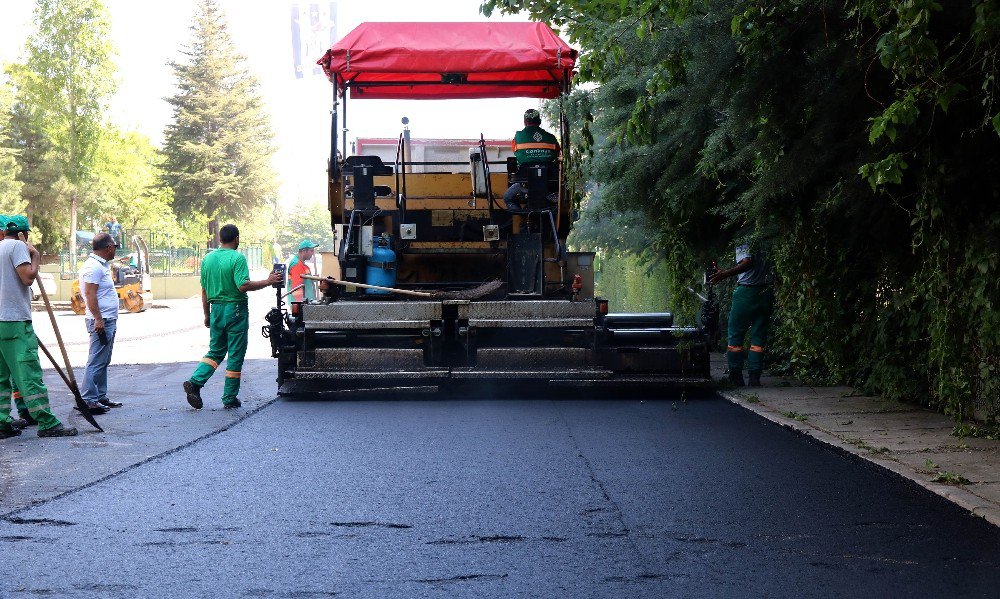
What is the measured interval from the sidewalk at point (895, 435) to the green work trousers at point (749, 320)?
1.13 feet

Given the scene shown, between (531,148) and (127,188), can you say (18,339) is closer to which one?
(531,148)

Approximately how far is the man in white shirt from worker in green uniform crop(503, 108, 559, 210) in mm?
3980

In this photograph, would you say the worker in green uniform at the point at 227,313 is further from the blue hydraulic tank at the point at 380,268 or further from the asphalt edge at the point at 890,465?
the asphalt edge at the point at 890,465

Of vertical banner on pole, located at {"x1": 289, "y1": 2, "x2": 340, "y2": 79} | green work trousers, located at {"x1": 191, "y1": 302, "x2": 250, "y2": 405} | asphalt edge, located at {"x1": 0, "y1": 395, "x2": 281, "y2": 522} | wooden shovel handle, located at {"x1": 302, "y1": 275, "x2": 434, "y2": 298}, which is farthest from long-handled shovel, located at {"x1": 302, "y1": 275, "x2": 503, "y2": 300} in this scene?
vertical banner on pole, located at {"x1": 289, "y1": 2, "x2": 340, "y2": 79}

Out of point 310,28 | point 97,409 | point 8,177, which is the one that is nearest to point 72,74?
point 8,177

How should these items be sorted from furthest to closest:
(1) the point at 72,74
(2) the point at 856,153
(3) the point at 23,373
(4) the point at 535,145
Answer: (1) the point at 72,74, (4) the point at 535,145, (3) the point at 23,373, (2) the point at 856,153

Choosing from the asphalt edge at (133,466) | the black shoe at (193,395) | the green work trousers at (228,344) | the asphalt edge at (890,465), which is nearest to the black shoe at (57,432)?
the asphalt edge at (133,466)

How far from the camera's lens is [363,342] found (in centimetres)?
1057

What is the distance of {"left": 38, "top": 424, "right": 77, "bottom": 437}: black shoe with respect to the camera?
330 inches

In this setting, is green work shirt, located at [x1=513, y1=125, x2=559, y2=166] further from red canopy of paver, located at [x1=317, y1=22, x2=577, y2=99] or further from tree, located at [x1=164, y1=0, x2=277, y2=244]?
tree, located at [x1=164, y1=0, x2=277, y2=244]

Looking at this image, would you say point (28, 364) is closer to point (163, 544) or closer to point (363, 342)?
point (363, 342)

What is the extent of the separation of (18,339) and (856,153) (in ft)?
20.4

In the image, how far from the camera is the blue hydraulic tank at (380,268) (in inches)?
453

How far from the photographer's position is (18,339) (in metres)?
8.36
